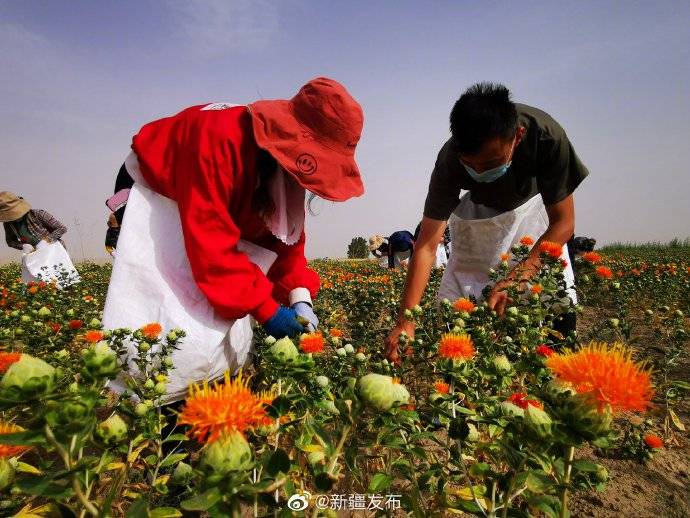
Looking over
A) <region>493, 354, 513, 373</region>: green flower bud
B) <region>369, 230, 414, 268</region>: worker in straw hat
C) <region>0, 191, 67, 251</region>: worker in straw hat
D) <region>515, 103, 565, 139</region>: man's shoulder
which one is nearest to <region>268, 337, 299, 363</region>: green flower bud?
<region>493, 354, 513, 373</region>: green flower bud

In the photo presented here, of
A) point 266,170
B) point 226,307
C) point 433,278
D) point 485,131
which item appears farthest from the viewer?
point 433,278

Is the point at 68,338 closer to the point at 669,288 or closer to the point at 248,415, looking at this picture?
the point at 248,415

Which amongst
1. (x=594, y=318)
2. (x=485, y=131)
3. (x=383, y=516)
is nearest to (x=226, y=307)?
(x=383, y=516)

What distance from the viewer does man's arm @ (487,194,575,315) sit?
215cm

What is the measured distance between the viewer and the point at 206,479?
0.68 meters

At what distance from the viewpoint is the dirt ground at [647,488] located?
1.80 metres

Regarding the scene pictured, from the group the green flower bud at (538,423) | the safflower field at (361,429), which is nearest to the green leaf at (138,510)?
the safflower field at (361,429)

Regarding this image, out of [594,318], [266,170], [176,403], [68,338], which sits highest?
[266,170]

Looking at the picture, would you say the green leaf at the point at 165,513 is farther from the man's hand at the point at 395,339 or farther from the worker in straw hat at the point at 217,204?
the man's hand at the point at 395,339

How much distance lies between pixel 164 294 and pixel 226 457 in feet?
4.44

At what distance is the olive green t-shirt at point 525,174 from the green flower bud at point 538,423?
174 centimetres

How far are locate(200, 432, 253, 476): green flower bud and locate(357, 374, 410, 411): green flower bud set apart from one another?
254 mm

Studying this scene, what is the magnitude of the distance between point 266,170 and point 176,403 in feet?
3.93

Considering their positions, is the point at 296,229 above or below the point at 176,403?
above
